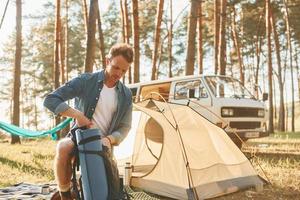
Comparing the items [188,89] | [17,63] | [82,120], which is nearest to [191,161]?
[82,120]

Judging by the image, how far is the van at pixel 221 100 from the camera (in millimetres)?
9961

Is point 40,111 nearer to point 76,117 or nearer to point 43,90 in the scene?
point 43,90

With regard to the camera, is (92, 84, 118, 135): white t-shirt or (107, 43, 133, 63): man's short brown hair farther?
(92, 84, 118, 135): white t-shirt

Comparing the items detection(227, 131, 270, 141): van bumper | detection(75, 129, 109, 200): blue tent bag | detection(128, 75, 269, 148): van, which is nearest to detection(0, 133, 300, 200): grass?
detection(227, 131, 270, 141): van bumper

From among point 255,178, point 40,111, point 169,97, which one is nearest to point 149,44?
point 40,111

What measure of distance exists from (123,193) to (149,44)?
32913 mm

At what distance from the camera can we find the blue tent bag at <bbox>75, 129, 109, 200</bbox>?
3.04 m

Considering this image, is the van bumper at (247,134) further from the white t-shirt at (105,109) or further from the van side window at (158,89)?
the white t-shirt at (105,109)

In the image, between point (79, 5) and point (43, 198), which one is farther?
point (79, 5)

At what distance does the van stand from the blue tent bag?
6.53m

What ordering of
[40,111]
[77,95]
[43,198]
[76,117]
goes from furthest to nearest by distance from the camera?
[40,111], [43,198], [77,95], [76,117]

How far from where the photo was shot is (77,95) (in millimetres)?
3582

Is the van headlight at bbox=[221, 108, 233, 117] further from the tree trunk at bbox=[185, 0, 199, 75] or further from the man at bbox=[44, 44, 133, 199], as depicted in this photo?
the man at bbox=[44, 44, 133, 199]

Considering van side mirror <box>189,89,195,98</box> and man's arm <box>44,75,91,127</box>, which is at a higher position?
van side mirror <box>189,89,195,98</box>
